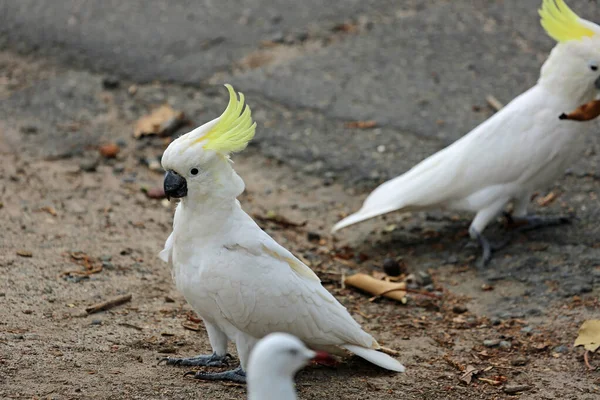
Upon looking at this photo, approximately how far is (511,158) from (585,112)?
52 cm

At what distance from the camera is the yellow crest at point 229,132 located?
3.48 m

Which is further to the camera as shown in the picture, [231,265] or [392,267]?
[392,267]

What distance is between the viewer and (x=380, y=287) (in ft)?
15.8

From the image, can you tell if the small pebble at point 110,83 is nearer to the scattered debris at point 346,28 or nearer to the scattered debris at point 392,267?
the scattered debris at point 346,28

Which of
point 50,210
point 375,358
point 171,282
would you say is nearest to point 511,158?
point 375,358

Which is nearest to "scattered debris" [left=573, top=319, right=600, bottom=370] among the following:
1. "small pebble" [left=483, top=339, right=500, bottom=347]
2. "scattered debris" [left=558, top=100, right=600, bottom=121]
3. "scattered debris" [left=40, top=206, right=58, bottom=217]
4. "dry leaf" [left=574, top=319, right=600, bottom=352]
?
"dry leaf" [left=574, top=319, right=600, bottom=352]

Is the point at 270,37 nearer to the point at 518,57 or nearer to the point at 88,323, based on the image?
the point at 518,57

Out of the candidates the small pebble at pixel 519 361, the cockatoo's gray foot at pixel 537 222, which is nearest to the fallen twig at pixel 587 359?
the small pebble at pixel 519 361

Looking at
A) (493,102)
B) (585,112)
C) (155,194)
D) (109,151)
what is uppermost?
(585,112)

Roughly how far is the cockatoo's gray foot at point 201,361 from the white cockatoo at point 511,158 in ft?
5.75

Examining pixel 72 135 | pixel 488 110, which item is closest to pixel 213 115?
pixel 72 135

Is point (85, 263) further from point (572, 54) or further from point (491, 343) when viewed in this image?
point (572, 54)

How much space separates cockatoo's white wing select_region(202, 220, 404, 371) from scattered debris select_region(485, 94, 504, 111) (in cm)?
347

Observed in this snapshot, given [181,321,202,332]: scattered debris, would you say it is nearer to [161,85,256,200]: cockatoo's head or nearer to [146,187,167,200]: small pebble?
[161,85,256,200]: cockatoo's head
